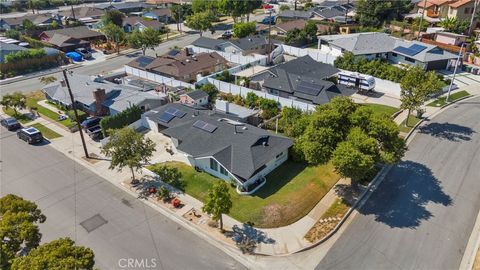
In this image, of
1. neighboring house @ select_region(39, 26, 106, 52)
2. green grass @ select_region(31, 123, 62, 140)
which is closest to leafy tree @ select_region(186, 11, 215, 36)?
neighboring house @ select_region(39, 26, 106, 52)

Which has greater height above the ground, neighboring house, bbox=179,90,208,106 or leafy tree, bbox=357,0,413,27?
leafy tree, bbox=357,0,413,27

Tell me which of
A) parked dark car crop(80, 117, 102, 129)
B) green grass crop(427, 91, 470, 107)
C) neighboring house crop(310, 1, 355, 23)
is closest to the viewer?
parked dark car crop(80, 117, 102, 129)

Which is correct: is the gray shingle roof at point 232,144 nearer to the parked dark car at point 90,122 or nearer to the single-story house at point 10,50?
the parked dark car at point 90,122

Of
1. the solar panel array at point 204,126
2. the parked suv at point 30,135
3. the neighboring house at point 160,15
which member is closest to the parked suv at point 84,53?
the neighboring house at point 160,15

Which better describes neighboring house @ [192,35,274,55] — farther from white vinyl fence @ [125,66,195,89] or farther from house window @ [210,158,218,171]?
house window @ [210,158,218,171]

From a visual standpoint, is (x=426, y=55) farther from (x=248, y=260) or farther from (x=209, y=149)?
(x=248, y=260)

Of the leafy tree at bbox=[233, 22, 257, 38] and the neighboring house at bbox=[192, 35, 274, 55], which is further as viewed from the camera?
the leafy tree at bbox=[233, 22, 257, 38]

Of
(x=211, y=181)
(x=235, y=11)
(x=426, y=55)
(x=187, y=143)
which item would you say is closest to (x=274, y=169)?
(x=211, y=181)
